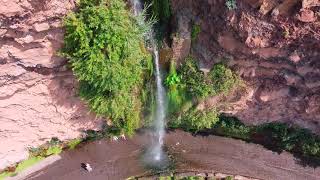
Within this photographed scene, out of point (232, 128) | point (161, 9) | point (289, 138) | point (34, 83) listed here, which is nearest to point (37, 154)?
point (34, 83)

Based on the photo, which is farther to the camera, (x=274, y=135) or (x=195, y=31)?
(x=274, y=135)

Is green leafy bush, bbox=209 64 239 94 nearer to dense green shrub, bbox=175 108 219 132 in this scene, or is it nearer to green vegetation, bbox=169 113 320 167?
dense green shrub, bbox=175 108 219 132

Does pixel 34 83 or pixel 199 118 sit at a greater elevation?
pixel 34 83

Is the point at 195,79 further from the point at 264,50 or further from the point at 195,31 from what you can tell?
the point at 264,50

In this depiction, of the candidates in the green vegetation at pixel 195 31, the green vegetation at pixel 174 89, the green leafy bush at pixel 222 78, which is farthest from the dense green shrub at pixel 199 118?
the green vegetation at pixel 195 31

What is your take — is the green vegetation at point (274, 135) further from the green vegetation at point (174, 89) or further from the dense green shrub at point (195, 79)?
the dense green shrub at point (195, 79)

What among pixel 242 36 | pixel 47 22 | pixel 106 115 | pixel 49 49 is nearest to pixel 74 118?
pixel 106 115

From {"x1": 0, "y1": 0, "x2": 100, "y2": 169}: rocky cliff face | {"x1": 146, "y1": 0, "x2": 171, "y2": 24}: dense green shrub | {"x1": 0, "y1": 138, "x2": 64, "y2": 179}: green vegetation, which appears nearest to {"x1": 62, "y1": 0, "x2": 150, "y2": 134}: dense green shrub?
{"x1": 0, "y1": 0, "x2": 100, "y2": 169}: rocky cliff face
